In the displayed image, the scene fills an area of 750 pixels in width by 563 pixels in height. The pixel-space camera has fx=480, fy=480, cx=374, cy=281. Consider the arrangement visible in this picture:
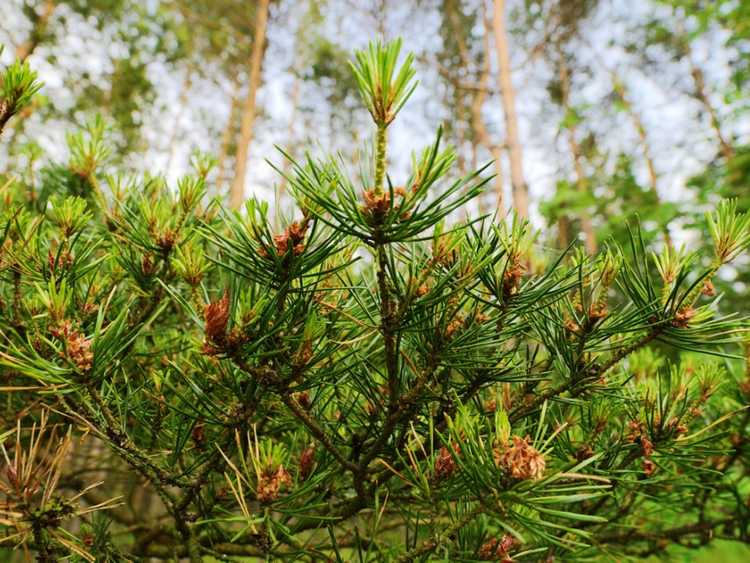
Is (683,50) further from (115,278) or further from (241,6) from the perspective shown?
(115,278)

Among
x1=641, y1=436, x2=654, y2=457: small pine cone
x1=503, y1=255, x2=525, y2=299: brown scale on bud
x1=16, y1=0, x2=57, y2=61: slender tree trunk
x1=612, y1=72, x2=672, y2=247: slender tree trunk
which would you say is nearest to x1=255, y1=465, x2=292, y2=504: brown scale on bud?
x1=503, y1=255, x2=525, y2=299: brown scale on bud

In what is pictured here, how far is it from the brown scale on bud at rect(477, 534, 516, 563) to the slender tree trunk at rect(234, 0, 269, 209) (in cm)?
494

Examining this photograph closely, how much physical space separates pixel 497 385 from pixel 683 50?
9306mm

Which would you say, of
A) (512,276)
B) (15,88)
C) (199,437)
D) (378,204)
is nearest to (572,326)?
(512,276)

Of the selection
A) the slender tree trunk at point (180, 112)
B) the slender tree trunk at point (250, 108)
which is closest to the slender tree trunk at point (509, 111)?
Answer: the slender tree trunk at point (250, 108)

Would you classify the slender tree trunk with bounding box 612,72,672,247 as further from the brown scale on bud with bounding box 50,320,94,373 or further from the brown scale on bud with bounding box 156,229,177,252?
the brown scale on bud with bounding box 50,320,94,373

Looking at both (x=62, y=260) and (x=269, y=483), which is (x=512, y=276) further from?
(x=62, y=260)

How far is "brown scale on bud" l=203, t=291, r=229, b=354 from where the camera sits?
52cm

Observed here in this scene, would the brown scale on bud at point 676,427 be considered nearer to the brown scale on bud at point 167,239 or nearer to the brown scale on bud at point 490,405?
the brown scale on bud at point 490,405

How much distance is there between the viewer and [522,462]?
1.65 feet

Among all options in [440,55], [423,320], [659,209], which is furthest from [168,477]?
[440,55]

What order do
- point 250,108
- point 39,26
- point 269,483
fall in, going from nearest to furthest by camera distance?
point 269,483 < point 39,26 < point 250,108

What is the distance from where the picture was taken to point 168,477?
0.66 m

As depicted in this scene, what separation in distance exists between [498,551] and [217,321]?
1.66ft
